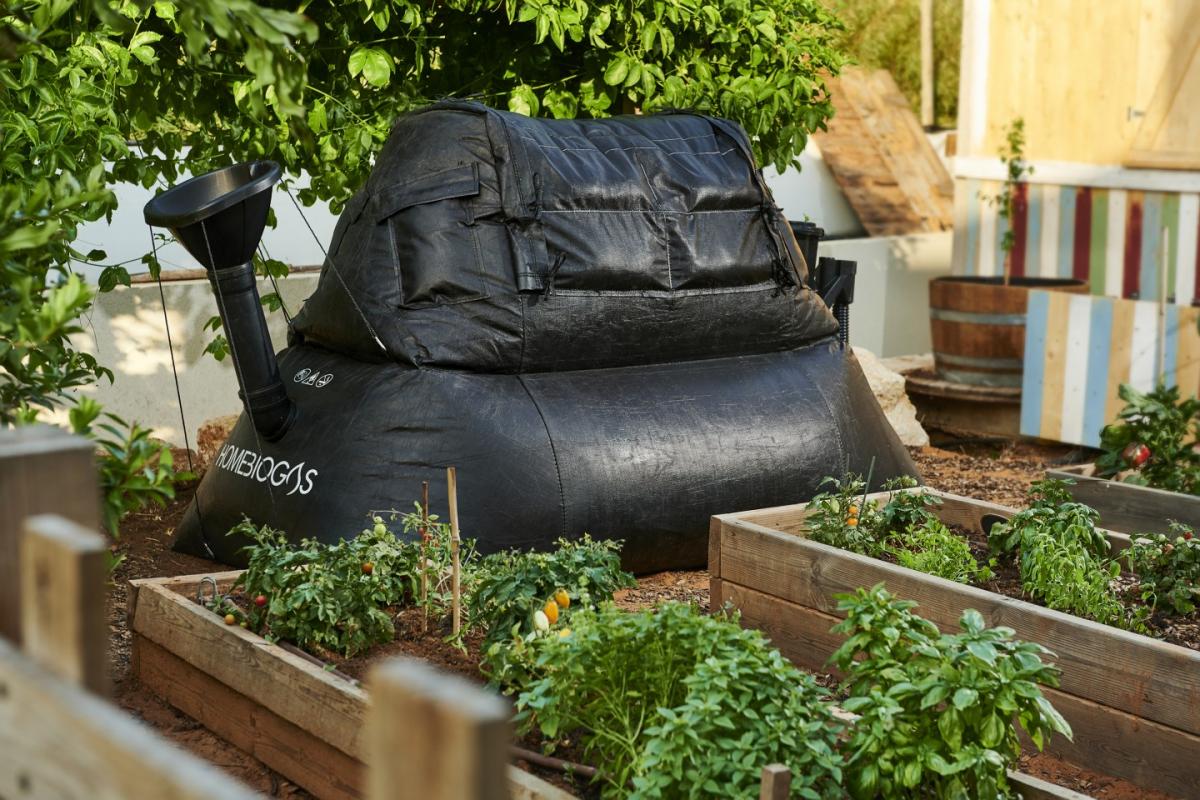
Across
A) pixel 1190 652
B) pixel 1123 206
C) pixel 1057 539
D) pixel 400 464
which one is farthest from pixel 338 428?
pixel 1123 206

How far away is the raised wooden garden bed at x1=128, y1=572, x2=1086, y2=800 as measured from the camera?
3352 mm

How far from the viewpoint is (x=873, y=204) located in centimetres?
1099

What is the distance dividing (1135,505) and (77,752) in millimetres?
4884

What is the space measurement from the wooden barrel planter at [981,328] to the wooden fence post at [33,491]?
7.20m

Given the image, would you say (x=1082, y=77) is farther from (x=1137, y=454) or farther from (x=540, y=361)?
(x=540, y=361)

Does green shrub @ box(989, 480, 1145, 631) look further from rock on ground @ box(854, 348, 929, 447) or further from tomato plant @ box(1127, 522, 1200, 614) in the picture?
rock on ground @ box(854, 348, 929, 447)

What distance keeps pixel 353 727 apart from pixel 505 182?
7.63 ft

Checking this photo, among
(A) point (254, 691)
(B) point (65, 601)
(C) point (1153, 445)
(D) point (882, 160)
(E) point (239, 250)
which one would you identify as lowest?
(A) point (254, 691)

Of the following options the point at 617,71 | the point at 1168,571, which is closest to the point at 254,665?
the point at 1168,571

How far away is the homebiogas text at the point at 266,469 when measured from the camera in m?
4.86

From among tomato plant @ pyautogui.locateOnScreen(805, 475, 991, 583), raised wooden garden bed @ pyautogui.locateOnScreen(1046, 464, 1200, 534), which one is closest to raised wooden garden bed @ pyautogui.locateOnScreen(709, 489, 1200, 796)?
tomato plant @ pyautogui.locateOnScreen(805, 475, 991, 583)

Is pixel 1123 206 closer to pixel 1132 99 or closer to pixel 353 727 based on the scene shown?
pixel 1132 99

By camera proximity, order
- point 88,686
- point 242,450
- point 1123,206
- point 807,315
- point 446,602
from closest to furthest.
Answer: point 88,686
point 446,602
point 242,450
point 807,315
point 1123,206

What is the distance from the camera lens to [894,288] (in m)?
10.5
